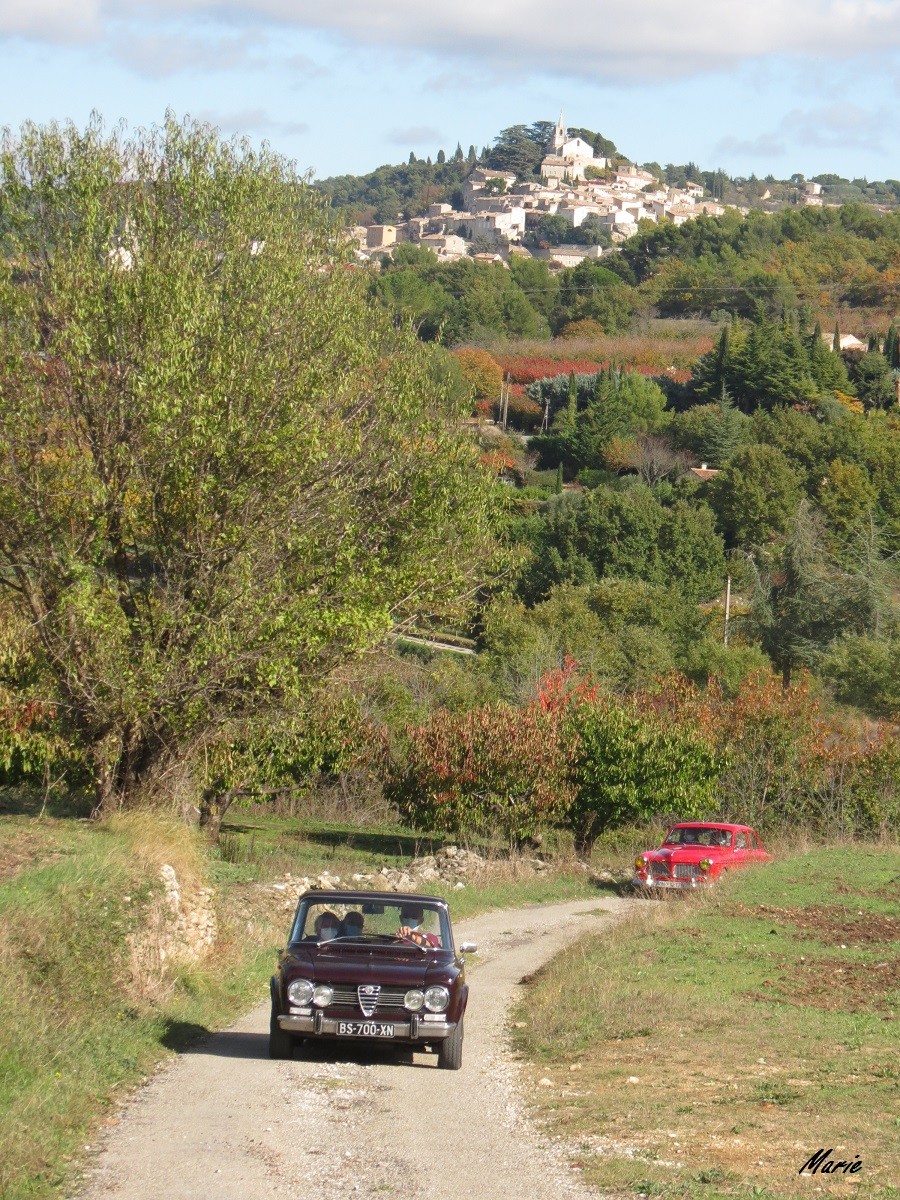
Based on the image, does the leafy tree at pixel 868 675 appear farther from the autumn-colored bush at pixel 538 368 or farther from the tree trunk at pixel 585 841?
the autumn-colored bush at pixel 538 368

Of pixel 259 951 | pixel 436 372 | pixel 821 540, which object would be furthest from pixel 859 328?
pixel 259 951

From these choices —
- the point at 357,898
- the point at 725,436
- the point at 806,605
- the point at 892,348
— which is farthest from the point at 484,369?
the point at 357,898

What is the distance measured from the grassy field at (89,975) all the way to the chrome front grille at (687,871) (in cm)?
852

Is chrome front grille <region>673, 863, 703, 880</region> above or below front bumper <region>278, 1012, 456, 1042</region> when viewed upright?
below

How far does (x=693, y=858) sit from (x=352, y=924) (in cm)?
1517

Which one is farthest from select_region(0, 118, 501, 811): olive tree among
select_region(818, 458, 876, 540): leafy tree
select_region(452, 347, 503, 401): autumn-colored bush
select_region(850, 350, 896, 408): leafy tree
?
select_region(850, 350, 896, 408): leafy tree

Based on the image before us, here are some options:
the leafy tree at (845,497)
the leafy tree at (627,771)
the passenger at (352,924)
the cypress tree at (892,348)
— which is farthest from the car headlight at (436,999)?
the cypress tree at (892,348)

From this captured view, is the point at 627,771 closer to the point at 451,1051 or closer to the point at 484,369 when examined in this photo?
the point at 451,1051

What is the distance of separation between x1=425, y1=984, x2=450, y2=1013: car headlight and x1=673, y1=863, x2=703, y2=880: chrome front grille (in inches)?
613

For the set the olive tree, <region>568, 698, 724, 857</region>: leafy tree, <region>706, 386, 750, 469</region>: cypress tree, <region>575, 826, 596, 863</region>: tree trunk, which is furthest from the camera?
<region>706, 386, 750, 469</region>: cypress tree

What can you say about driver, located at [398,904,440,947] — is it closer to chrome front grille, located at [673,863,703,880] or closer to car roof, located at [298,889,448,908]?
car roof, located at [298,889,448,908]

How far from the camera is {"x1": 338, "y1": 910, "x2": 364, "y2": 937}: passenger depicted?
12305mm

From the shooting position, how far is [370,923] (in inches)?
491

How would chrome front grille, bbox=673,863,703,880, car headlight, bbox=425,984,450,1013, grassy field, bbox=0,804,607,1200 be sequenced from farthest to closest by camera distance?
chrome front grille, bbox=673,863,703,880 → car headlight, bbox=425,984,450,1013 → grassy field, bbox=0,804,607,1200
